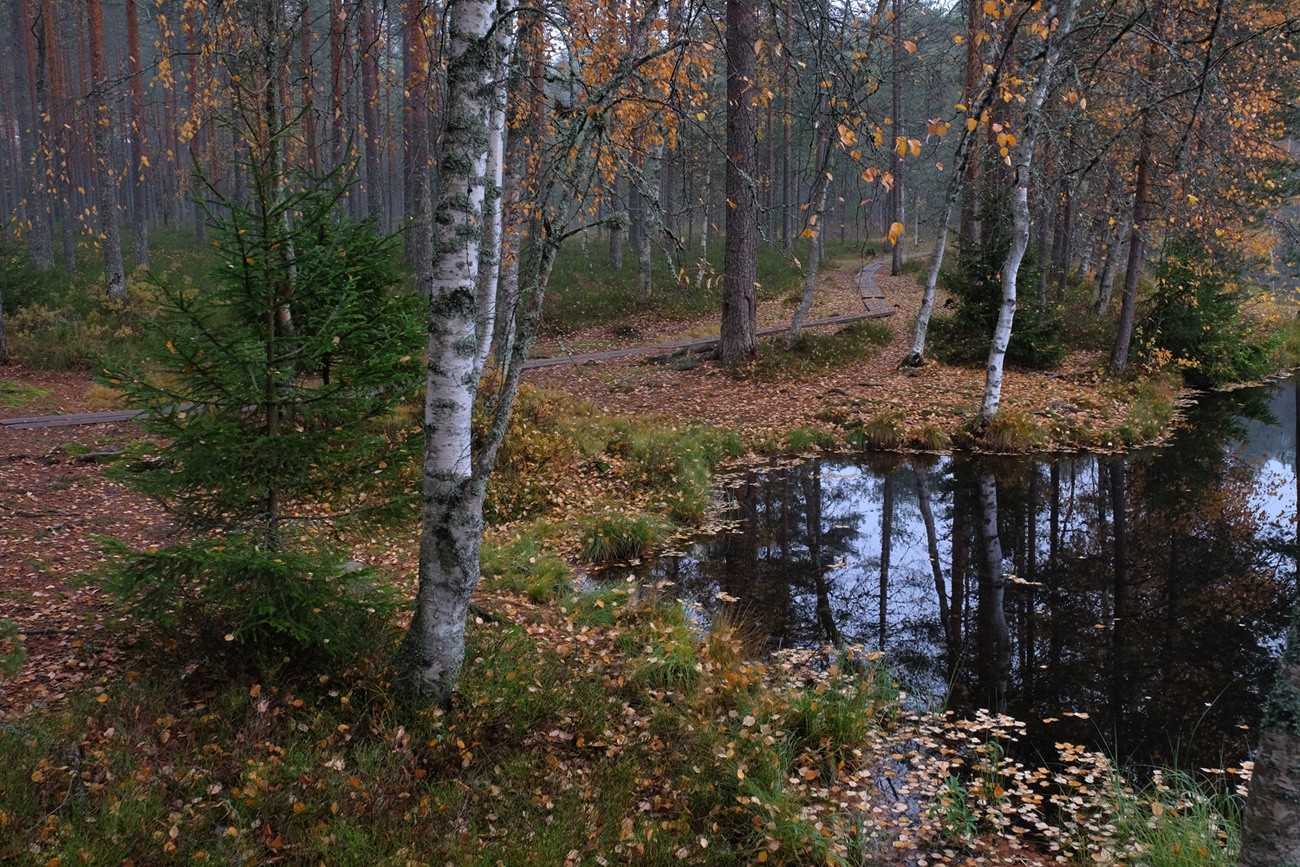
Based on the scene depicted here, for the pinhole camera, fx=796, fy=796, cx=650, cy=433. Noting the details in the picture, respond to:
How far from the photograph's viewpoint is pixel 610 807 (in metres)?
4.25

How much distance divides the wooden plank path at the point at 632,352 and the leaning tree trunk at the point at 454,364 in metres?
2.17

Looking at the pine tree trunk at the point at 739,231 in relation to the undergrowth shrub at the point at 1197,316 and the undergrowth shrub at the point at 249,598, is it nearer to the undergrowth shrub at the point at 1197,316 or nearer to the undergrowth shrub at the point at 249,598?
the undergrowth shrub at the point at 1197,316

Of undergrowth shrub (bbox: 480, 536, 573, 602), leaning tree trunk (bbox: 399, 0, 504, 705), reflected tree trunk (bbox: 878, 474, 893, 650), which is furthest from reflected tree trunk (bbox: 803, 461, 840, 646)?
leaning tree trunk (bbox: 399, 0, 504, 705)

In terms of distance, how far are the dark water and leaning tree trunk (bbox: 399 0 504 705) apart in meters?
3.59

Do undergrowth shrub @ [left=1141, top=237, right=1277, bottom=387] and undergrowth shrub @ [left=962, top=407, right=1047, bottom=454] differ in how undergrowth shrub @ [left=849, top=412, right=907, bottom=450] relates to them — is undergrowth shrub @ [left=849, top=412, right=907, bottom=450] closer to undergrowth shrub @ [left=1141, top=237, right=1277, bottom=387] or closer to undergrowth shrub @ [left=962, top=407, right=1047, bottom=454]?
undergrowth shrub @ [left=962, top=407, right=1047, bottom=454]

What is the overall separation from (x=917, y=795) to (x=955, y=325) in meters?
14.5

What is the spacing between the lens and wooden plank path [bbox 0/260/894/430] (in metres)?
11.3

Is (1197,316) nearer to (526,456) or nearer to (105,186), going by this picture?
(526,456)

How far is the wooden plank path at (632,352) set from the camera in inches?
445

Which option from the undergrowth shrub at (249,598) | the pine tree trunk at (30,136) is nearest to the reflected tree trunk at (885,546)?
the undergrowth shrub at (249,598)

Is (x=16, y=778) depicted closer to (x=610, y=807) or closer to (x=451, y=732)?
(x=451, y=732)

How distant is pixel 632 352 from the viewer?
→ 60.7ft

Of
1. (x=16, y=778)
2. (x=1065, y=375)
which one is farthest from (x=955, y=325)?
(x=16, y=778)

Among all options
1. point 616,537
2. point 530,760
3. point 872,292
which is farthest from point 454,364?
point 872,292
